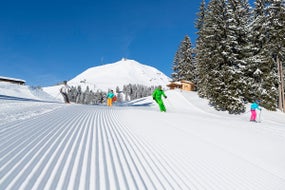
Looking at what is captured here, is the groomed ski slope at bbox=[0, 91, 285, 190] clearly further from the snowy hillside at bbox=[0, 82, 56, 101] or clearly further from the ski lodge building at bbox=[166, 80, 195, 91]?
the ski lodge building at bbox=[166, 80, 195, 91]

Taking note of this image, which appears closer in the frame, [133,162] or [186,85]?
[133,162]

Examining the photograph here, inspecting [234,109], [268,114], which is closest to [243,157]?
[234,109]

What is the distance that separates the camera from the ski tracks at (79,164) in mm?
2957

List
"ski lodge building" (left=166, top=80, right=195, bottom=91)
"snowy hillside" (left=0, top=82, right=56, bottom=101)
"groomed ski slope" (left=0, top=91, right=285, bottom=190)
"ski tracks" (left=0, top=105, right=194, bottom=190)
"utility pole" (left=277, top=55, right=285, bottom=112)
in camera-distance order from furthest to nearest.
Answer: "ski lodge building" (left=166, top=80, right=195, bottom=91) < "snowy hillside" (left=0, top=82, right=56, bottom=101) < "utility pole" (left=277, top=55, right=285, bottom=112) < "groomed ski slope" (left=0, top=91, right=285, bottom=190) < "ski tracks" (left=0, top=105, right=194, bottom=190)

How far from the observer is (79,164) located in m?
3.64

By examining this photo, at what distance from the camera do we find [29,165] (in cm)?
344

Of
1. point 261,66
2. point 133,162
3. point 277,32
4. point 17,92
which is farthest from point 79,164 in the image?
point 17,92

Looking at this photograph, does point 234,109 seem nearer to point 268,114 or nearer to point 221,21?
point 268,114

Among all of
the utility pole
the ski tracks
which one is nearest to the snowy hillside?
the ski tracks

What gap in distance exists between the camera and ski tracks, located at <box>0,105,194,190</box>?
2957mm

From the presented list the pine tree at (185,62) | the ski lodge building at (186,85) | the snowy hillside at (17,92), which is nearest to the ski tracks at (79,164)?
the snowy hillside at (17,92)

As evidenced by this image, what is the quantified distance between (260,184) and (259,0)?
35628mm

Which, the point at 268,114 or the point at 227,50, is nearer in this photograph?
the point at 268,114

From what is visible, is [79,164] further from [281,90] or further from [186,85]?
[186,85]
